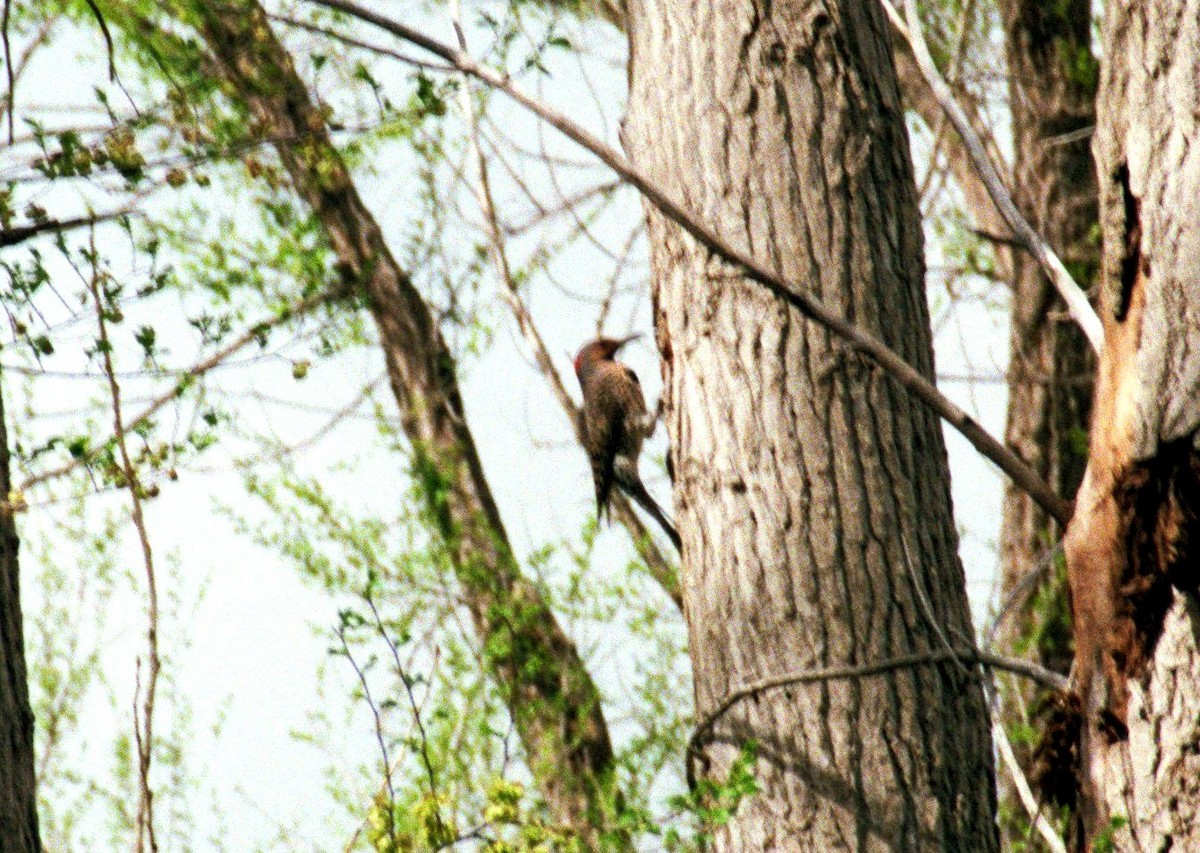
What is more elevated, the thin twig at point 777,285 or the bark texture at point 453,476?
the bark texture at point 453,476

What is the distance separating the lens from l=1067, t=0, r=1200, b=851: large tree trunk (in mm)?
3037

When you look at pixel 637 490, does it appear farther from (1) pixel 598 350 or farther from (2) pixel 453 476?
(2) pixel 453 476

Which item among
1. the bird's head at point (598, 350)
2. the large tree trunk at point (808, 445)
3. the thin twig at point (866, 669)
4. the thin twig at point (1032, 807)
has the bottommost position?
the thin twig at point (1032, 807)

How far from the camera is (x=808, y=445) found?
3881mm

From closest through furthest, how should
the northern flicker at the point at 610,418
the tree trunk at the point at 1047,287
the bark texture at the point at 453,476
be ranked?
the northern flicker at the point at 610,418, the bark texture at the point at 453,476, the tree trunk at the point at 1047,287

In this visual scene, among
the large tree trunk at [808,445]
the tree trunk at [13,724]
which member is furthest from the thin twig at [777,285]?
the tree trunk at [13,724]

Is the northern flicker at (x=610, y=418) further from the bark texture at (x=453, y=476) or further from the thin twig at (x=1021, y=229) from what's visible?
the thin twig at (x=1021, y=229)

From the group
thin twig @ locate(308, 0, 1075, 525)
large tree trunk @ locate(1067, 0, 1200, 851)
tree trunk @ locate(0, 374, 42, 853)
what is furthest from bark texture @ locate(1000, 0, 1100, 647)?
tree trunk @ locate(0, 374, 42, 853)

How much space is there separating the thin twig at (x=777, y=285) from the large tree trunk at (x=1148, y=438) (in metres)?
0.19

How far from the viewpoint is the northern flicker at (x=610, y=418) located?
28.2ft

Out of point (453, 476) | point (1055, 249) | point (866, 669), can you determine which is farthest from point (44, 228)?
point (1055, 249)

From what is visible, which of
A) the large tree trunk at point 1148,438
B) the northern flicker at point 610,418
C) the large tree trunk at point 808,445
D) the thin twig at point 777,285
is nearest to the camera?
the large tree trunk at point 1148,438

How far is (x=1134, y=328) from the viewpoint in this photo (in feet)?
10.2

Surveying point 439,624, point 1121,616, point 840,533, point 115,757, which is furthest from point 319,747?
point 1121,616
